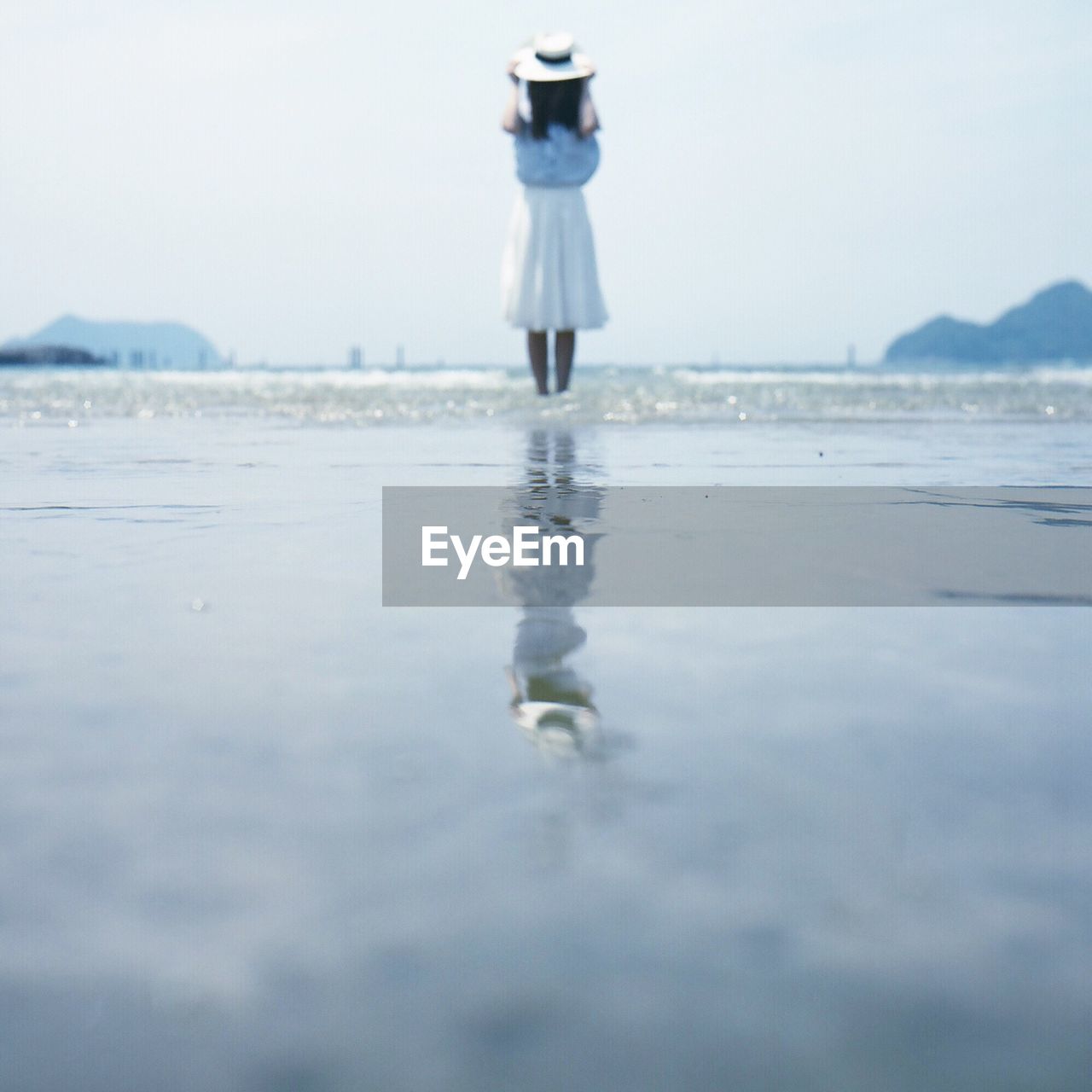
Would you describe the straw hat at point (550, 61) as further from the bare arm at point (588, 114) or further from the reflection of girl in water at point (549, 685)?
the reflection of girl in water at point (549, 685)

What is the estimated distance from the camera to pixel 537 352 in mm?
7648

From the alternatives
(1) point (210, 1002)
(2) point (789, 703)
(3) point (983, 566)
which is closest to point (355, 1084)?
(1) point (210, 1002)

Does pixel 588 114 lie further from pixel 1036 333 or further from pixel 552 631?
pixel 1036 333

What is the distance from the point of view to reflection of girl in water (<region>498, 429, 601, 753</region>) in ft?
3.46

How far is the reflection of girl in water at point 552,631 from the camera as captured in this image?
3.46ft

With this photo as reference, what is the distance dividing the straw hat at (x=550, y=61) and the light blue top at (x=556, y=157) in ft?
0.85

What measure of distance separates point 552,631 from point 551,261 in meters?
5.99

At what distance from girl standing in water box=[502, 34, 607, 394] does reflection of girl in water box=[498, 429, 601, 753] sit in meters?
4.49

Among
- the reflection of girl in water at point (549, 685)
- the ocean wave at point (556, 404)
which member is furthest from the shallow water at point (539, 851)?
the ocean wave at point (556, 404)

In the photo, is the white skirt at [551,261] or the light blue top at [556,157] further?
the white skirt at [551,261]

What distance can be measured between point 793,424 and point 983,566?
4.26 metres

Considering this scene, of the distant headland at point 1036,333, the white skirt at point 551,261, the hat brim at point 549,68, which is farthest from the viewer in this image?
the distant headland at point 1036,333

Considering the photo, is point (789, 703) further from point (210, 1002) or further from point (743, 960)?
point (210, 1002)

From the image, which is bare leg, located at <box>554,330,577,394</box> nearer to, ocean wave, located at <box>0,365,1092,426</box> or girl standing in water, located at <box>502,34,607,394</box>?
girl standing in water, located at <box>502,34,607,394</box>
